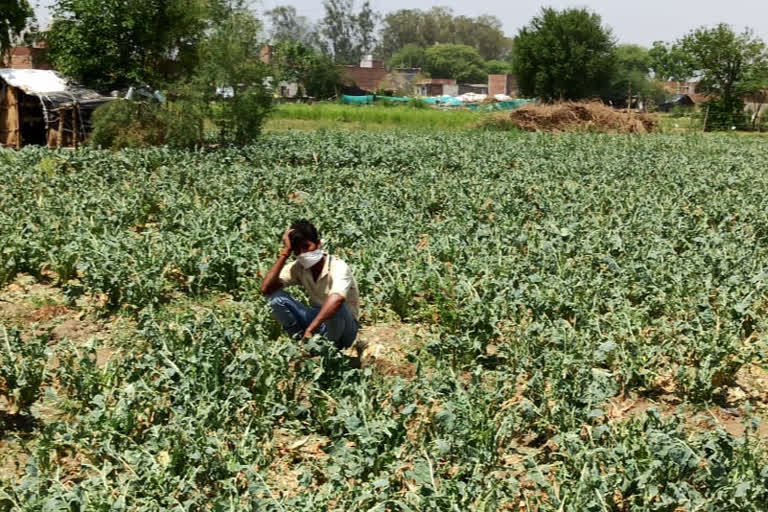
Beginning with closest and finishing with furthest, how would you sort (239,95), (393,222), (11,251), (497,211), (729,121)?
(11,251) → (393,222) → (497,211) → (239,95) → (729,121)

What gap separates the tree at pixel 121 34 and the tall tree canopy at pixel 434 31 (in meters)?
127

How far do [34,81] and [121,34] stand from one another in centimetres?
263

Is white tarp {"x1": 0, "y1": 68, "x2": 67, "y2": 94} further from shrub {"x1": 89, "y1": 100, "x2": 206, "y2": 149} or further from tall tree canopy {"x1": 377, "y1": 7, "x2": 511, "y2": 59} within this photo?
tall tree canopy {"x1": 377, "y1": 7, "x2": 511, "y2": 59}

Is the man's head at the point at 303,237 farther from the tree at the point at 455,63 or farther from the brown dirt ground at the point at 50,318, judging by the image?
the tree at the point at 455,63

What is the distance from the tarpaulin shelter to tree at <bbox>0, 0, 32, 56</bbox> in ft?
14.4

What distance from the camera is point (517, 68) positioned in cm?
5103

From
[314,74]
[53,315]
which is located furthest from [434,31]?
[53,315]

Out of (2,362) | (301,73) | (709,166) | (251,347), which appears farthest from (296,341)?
(301,73)

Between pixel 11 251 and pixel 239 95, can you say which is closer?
pixel 11 251

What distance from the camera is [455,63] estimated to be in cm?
11794

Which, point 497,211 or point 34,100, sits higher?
point 34,100

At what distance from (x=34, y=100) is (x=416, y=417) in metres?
20.7

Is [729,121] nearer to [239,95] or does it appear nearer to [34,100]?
[239,95]

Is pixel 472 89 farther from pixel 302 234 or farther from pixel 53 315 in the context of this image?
pixel 302 234
